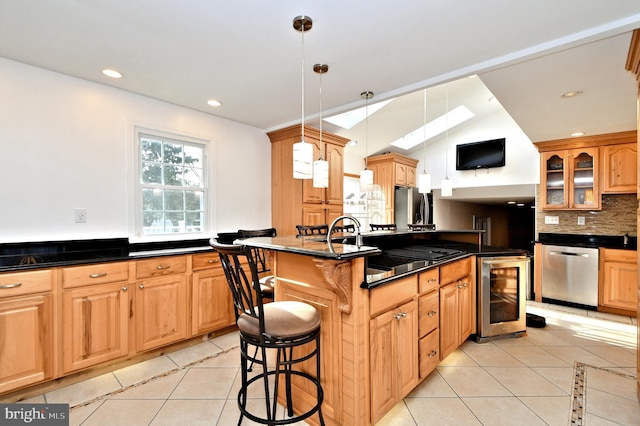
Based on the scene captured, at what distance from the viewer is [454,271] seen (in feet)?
7.82

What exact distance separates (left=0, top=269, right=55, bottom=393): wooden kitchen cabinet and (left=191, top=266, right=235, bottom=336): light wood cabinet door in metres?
1.02

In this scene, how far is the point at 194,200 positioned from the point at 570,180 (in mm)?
5287

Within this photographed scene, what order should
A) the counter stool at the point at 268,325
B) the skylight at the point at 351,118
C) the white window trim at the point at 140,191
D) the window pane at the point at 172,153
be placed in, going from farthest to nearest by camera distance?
1. the skylight at the point at 351,118
2. the window pane at the point at 172,153
3. the white window trim at the point at 140,191
4. the counter stool at the point at 268,325

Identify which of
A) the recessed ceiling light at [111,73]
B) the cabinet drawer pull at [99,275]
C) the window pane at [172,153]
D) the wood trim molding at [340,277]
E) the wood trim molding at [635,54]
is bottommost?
the cabinet drawer pull at [99,275]

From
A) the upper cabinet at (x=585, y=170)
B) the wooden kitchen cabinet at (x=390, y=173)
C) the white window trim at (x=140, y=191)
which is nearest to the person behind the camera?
the white window trim at (x=140, y=191)

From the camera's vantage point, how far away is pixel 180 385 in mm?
2160

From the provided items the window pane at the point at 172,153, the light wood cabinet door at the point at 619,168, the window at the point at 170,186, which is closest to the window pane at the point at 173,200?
the window at the point at 170,186

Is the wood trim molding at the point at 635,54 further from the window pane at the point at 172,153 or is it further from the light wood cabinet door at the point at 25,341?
the light wood cabinet door at the point at 25,341

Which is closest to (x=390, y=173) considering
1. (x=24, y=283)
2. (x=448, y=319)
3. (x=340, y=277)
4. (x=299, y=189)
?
(x=299, y=189)

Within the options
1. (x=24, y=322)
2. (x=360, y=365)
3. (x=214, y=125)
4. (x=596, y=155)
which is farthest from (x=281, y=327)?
(x=596, y=155)

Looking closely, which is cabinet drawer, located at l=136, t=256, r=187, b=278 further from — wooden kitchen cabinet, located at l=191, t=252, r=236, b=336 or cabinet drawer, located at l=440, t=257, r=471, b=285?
cabinet drawer, located at l=440, t=257, r=471, b=285

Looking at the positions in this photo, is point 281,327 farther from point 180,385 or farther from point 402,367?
point 180,385

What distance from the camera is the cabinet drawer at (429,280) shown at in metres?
1.94

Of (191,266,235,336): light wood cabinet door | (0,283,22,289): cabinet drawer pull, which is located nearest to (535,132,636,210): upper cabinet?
(191,266,235,336): light wood cabinet door
